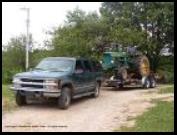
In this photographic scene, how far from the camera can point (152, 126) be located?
34.0 feet

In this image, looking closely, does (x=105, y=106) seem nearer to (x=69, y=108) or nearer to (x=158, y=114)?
(x=69, y=108)

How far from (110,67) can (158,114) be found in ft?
32.6

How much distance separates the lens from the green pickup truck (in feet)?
43.7

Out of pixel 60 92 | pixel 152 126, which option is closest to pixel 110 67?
pixel 60 92

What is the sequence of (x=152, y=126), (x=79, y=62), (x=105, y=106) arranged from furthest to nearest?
(x=79, y=62) < (x=105, y=106) < (x=152, y=126)

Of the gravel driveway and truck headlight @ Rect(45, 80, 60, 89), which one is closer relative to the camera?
the gravel driveway

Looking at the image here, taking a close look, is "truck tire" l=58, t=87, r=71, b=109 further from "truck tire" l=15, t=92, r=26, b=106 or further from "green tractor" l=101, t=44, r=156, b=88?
"green tractor" l=101, t=44, r=156, b=88

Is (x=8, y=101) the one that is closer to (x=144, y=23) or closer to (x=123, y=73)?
(x=123, y=73)

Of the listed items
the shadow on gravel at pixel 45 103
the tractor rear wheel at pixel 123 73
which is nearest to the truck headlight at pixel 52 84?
the shadow on gravel at pixel 45 103

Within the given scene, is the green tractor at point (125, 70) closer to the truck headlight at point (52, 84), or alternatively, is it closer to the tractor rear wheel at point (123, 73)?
the tractor rear wheel at point (123, 73)

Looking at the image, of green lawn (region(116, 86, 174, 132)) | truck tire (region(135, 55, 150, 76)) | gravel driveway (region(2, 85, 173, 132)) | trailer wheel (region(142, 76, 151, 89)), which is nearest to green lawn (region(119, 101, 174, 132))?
green lawn (region(116, 86, 174, 132))

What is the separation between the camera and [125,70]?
21.5 metres

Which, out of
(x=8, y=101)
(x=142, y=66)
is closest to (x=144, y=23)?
(x=142, y=66)

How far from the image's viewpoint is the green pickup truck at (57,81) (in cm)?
1333
